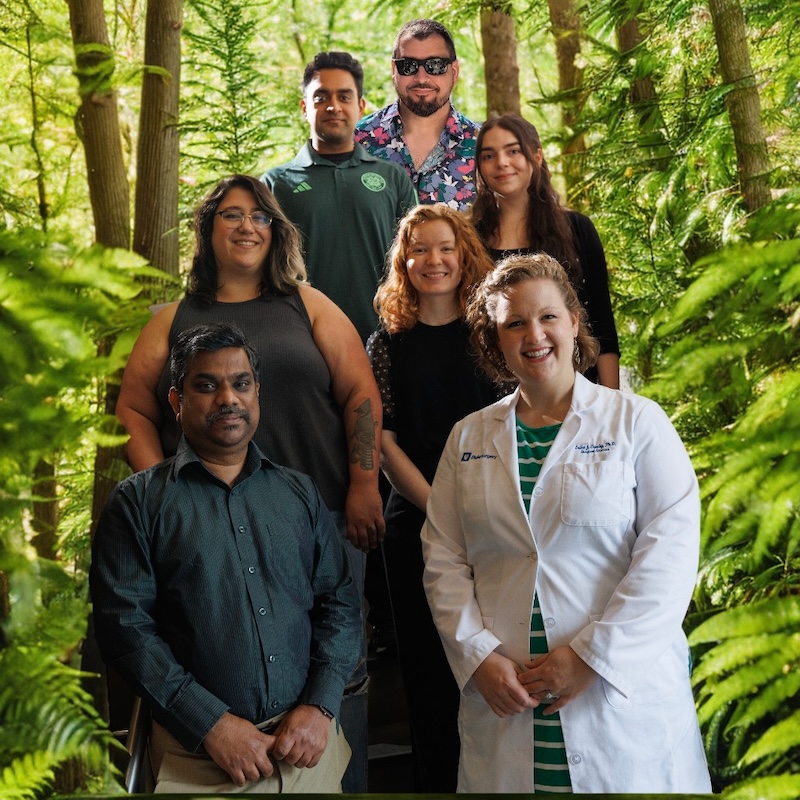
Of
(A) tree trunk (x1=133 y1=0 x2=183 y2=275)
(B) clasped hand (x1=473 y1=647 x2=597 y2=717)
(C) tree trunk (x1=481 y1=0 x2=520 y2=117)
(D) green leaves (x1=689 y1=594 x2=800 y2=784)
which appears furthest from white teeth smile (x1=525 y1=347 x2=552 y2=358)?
(C) tree trunk (x1=481 y1=0 x2=520 y2=117)

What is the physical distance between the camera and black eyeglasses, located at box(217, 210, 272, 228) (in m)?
2.87

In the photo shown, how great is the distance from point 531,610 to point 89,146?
2.76m

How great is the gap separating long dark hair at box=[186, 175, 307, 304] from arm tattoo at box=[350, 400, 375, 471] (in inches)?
15.0

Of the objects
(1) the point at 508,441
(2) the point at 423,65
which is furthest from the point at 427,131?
(1) the point at 508,441

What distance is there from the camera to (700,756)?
81.1 inches

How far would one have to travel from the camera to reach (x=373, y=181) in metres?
3.41

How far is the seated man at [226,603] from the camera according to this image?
2207 mm

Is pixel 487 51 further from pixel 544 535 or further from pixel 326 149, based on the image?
pixel 544 535

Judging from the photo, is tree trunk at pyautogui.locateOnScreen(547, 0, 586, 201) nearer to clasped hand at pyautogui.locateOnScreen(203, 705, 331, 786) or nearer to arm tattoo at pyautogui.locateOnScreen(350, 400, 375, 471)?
arm tattoo at pyautogui.locateOnScreen(350, 400, 375, 471)

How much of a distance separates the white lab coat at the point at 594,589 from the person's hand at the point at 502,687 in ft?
0.08

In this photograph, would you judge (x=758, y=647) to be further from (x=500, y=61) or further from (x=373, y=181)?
(x=500, y=61)

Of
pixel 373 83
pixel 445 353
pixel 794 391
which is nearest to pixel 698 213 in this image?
pixel 445 353

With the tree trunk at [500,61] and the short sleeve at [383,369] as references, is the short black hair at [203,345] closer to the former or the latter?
the short sleeve at [383,369]

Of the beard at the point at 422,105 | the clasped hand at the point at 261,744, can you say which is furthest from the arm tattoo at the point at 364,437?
the beard at the point at 422,105
